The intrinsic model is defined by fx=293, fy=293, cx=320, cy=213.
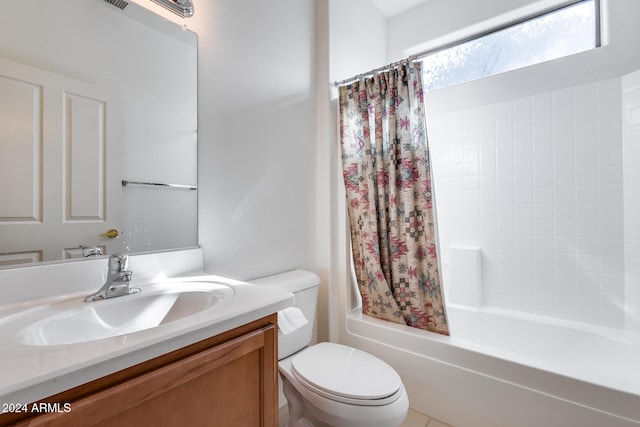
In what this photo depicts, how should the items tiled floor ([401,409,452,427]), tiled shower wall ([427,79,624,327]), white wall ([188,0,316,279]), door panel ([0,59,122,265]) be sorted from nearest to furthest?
1. door panel ([0,59,122,265])
2. white wall ([188,0,316,279])
3. tiled floor ([401,409,452,427])
4. tiled shower wall ([427,79,624,327])

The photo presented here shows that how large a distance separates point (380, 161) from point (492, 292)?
1.27 meters

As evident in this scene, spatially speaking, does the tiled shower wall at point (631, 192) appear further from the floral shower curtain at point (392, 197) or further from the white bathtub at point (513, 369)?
the floral shower curtain at point (392, 197)

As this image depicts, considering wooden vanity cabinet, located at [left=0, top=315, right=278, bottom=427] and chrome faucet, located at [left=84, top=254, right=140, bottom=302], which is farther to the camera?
chrome faucet, located at [left=84, top=254, right=140, bottom=302]

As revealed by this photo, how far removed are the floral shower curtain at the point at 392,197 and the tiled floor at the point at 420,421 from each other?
17.5 inches

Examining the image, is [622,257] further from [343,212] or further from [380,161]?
[343,212]

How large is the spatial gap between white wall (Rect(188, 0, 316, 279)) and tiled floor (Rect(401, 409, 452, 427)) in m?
0.97

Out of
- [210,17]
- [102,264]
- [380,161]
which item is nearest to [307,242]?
[380,161]

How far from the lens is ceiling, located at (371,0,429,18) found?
2.30m

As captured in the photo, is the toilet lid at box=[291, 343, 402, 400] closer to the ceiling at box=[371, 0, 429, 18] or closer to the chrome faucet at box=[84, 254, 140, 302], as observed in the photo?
the chrome faucet at box=[84, 254, 140, 302]

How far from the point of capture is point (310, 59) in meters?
1.89

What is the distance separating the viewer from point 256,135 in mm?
1543

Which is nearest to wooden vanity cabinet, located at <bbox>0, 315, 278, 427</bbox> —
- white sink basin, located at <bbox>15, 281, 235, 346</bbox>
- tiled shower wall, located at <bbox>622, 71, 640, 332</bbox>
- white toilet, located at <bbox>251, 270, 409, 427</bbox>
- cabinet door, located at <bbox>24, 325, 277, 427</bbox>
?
cabinet door, located at <bbox>24, 325, 277, 427</bbox>

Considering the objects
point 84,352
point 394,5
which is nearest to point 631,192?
point 394,5

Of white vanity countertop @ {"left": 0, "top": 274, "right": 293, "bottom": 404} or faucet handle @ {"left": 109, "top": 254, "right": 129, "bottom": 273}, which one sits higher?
faucet handle @ {"left": 109, "top": 254, "right": 129, "bottom": 273}
